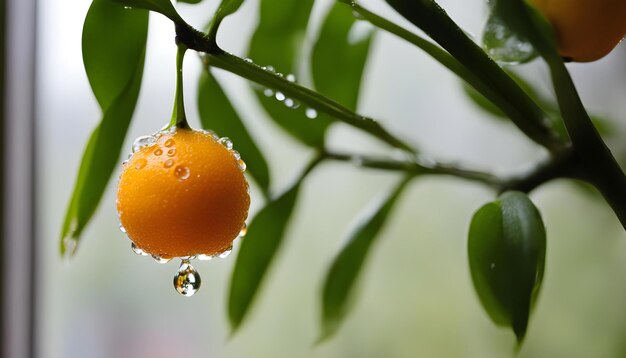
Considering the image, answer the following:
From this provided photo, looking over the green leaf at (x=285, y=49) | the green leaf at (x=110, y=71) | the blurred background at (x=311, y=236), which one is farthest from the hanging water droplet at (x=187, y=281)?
the blurred background at (x=311, y=236)

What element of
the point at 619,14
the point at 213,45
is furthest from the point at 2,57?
the point at 619,14

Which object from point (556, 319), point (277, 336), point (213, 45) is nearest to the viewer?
point (213, 45)

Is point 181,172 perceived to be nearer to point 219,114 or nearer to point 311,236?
point 219,114

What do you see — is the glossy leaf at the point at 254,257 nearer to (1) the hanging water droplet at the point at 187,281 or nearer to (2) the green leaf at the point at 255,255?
(2) the green leaf at the point at 255,255

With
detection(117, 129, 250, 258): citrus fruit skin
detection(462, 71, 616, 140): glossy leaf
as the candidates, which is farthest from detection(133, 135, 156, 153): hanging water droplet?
detection(462, 71, 616, 140): glossy leaf

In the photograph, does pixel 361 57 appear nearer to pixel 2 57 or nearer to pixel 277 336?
pixel 277 336

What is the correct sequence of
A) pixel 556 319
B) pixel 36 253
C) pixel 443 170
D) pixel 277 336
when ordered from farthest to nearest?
pixel 36 253 < pixel 277 336 < pixel 556 319 < pixel 443 170
